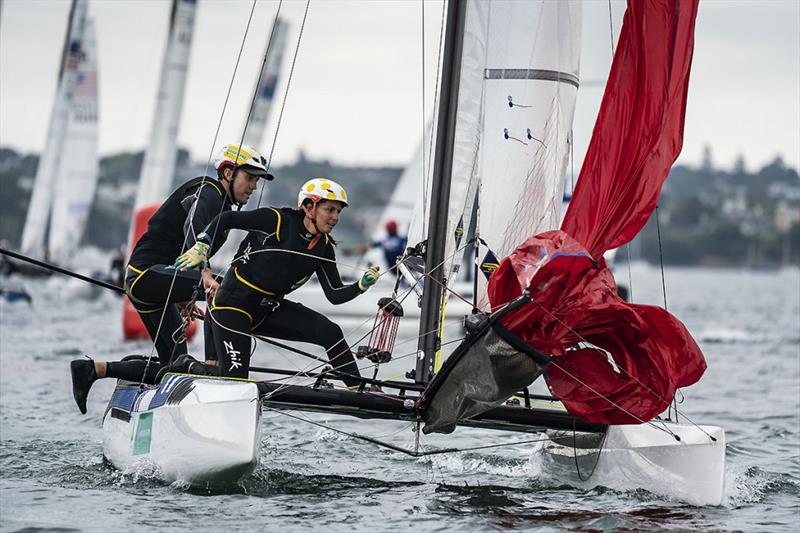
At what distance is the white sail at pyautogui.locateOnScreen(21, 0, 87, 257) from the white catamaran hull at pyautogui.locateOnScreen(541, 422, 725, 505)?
22.2 meters

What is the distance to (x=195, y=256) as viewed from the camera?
6.52 metres

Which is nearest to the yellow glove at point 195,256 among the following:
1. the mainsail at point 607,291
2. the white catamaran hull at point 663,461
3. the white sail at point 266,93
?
the mainsail at point 607,291

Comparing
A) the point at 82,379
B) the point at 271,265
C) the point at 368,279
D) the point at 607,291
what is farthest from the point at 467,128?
the point at 82,379

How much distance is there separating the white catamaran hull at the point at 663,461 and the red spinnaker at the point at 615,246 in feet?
1.14

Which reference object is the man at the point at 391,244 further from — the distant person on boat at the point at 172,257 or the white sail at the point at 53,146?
the white sail at the point at 53,146

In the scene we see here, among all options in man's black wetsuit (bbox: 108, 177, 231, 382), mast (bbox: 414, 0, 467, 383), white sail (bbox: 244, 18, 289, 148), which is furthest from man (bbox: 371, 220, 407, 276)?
mast (bbox: 414, 0, 467, 383)

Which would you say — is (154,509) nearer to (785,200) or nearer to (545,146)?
(545,146)

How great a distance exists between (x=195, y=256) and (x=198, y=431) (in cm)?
90

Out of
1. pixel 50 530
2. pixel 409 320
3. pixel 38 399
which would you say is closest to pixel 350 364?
pixel 50 530

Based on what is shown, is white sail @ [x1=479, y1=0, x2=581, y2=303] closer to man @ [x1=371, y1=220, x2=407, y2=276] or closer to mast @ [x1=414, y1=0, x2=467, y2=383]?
mast @ [x1=414, y1=0, x2=467, y2=383]

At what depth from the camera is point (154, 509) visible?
19.4 feet

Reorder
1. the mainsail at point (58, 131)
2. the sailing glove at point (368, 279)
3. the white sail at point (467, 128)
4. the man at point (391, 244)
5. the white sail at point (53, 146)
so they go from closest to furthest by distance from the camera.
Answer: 1. the sailing glove at point (368, 279)
2. the white sail at point (467, 128)
3. the man at point (391, 244)
4. the mainsail at point (58, 131)
5. the white sail at point (53, 146)

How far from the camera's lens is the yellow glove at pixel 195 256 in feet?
21.4

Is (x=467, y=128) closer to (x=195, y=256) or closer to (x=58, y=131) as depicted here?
(x=195, y=256)
